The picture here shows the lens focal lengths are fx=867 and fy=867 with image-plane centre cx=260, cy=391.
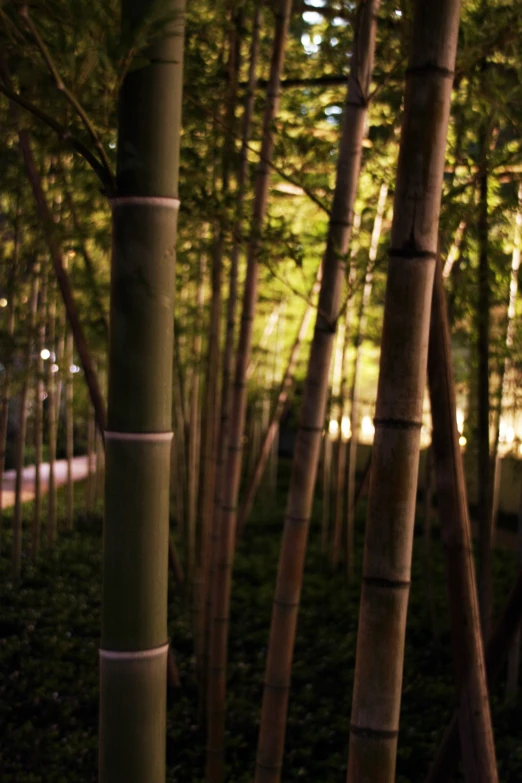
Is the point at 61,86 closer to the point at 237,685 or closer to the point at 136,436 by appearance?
the point at 136,436

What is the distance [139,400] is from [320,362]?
84 cm

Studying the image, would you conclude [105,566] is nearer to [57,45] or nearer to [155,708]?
[155,708]

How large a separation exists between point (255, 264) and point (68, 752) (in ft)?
6.31

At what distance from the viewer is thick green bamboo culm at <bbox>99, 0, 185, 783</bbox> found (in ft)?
4.18

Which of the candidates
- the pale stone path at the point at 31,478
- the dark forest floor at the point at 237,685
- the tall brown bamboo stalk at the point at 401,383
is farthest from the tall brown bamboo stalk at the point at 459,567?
the pale stone path at the point at 31,478

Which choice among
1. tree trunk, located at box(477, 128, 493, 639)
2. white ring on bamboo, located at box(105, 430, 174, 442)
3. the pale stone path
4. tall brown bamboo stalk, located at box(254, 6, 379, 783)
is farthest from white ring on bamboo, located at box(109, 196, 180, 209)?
the pale stone path

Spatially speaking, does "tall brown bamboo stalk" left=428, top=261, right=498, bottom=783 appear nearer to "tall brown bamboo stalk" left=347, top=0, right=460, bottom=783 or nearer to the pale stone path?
"tall brown bamboo stalk" left=347, top=0, right=460, bottom=783

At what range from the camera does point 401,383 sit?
4.32ft

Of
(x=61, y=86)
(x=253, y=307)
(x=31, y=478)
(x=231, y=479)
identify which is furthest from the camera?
(x=31, y=478)

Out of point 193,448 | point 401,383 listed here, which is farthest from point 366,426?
point 401,383

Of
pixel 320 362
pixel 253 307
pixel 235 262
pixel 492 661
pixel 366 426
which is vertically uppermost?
pixel 235 262

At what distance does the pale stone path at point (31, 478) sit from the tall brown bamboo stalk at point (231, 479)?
6.21m

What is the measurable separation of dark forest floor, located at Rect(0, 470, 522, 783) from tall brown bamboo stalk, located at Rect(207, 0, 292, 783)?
0.22m

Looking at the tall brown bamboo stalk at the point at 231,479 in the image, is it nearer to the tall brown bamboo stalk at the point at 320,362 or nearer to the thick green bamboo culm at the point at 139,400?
the tall brown bamboo stalk at the point at 320,362
